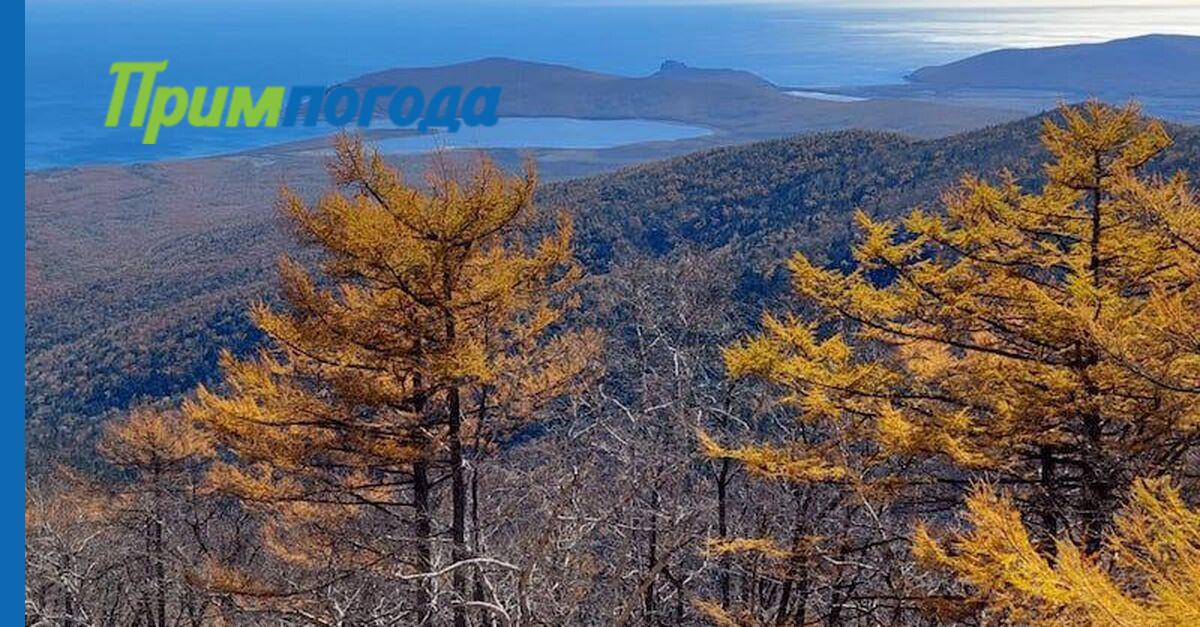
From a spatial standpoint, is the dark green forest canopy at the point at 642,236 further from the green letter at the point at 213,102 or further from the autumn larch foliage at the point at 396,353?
the autumn larch foliage at the point at 396,353

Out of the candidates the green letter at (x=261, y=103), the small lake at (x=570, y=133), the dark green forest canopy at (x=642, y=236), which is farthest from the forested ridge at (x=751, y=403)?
the small lake at (x=570, y=133)

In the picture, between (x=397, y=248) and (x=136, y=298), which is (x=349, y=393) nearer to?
(x=397, y=248)

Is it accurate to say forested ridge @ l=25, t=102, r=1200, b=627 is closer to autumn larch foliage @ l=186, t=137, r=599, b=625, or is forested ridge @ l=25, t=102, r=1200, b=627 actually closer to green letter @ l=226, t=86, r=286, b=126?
autumn larch foliage @ l=186, t=137, r=599, b=625

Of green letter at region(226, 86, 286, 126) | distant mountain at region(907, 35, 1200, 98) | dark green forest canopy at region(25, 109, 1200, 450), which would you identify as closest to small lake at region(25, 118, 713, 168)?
distant mountain at region(907, 35, 1200, 98)

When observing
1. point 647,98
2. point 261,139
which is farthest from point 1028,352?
point 647,98

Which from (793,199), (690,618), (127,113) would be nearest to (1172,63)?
(793,199)
